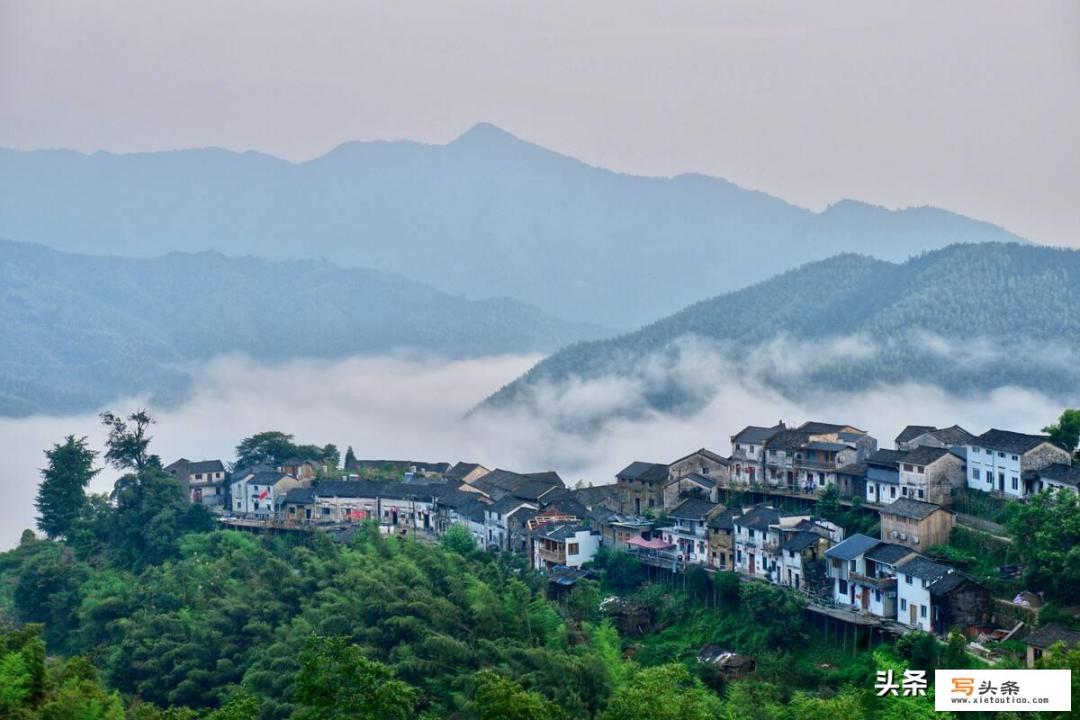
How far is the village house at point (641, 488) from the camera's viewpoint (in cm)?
3631

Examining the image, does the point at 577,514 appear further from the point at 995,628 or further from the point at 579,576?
the point at 995,628

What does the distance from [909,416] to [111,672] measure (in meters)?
31.6

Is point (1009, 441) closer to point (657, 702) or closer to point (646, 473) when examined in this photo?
point (646, 473)

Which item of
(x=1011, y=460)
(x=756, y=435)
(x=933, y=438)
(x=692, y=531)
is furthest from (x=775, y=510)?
(x=1011, y=460)

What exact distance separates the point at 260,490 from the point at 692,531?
55.0ft

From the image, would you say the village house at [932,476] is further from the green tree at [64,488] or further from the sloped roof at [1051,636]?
the green tree at [64,488]

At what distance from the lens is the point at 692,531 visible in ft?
106

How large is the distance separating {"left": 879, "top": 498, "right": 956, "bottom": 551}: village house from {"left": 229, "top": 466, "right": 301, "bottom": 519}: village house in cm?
2121

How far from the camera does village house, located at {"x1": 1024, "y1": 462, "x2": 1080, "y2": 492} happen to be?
2709 cm

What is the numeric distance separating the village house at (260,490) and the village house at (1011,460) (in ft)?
73.1

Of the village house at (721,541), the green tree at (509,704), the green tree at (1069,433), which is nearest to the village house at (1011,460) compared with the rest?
the green tree at (1069,433)

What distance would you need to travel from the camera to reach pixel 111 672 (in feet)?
104

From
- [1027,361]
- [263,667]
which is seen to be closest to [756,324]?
[1027,361]

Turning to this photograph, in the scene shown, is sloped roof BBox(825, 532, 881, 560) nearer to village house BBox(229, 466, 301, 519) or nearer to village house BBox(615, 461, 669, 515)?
village house BBox(615, 461, 669, 515)
